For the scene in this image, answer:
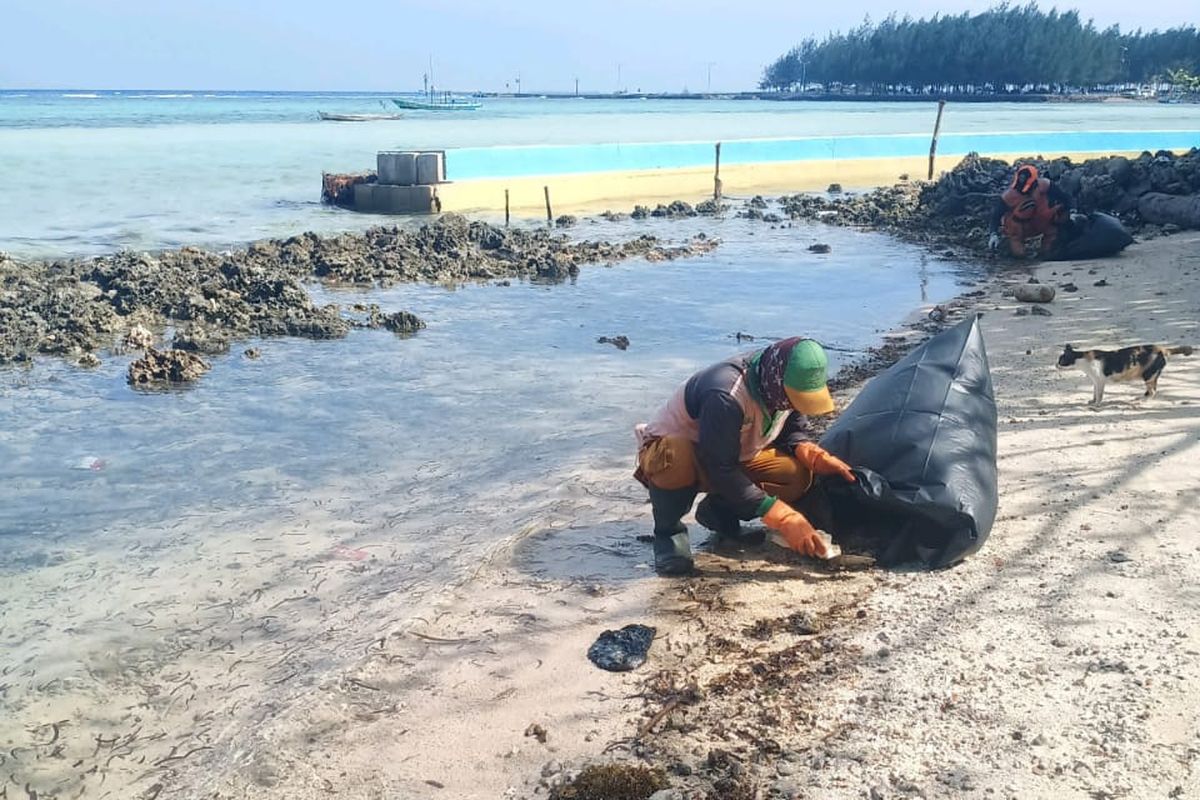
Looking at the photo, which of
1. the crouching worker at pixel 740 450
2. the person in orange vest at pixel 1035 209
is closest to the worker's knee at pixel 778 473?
the crouching worker at pixel 740 450

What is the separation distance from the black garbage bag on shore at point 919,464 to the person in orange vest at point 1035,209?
972 cm

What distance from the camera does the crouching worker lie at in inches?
154

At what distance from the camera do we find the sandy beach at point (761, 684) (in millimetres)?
2969

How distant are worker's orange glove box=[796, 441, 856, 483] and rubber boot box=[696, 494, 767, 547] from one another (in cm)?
45

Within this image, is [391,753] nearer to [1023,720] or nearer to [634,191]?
[1023,720]

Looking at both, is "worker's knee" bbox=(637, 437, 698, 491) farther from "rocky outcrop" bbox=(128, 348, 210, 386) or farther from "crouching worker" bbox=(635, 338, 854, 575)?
"rocky outcrop" bbox=(128, 348, 210, 386)

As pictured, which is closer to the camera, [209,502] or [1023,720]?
[1023,720]

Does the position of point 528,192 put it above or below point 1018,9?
below

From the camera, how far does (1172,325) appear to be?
338 inches

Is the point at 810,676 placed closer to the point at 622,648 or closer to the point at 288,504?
the point at 622,648

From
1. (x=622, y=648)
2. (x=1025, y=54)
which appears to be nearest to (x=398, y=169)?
(x=622, y=648)

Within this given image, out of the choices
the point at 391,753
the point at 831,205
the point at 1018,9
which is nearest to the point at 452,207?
the point at 831,205

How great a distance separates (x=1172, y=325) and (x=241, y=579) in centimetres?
765

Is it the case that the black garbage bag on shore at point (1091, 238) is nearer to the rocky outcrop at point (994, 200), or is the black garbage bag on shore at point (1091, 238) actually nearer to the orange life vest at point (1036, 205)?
the orange life vest at point (1036, 205)
